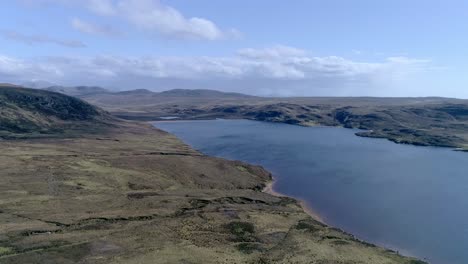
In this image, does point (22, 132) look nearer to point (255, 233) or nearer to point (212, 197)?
point (212, 197)

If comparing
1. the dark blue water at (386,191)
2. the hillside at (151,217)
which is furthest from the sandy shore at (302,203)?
the hillside at (151,217)

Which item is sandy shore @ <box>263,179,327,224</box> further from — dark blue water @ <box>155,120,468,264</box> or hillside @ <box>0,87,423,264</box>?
hillside @ <box>0,87,423,264</box>

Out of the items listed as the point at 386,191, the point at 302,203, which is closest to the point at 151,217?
the point at 302,203

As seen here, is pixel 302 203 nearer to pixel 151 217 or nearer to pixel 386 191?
pixel 386 191

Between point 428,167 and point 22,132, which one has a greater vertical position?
point 22,132

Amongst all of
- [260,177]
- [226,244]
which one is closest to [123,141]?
[260,177]

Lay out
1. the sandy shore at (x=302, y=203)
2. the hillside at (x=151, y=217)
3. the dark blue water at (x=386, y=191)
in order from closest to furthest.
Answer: the hillside at (x=151, y=217) → the dark blue water at (x=386, y=191) → the sandy shore at (x=302, y=203)

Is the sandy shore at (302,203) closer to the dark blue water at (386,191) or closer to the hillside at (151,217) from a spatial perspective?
the dark blue water at (386,191)

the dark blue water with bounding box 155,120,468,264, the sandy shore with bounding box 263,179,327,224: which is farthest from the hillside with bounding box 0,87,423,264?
the dark blue water with bounding box 155,120,468,264
